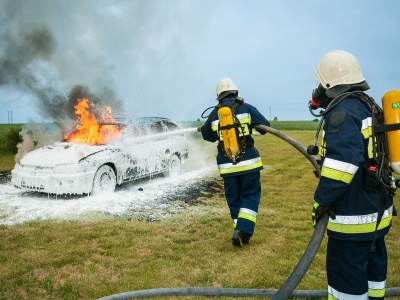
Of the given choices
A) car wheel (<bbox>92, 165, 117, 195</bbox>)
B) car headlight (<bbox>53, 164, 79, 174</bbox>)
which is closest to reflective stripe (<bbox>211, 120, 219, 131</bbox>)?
car headlight (<bbox>53, 164, 79, 174</bbox>)

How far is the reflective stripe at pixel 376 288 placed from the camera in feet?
10.3

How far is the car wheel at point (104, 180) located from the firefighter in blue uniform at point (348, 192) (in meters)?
5.72

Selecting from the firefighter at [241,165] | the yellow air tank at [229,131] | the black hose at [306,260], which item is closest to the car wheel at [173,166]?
the firefighter at [241,165]

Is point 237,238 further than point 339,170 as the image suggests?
Yes

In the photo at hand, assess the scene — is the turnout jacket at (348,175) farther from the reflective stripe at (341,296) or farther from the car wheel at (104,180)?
the car wheel at (104,180)

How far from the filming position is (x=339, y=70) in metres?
3.05

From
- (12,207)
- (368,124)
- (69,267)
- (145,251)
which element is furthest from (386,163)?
(12,207)

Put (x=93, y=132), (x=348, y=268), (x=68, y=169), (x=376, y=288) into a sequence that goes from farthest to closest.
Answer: (x=93, y=132)
(x=68, y=169)
(x=376, y=288)
(x=348, y=268)

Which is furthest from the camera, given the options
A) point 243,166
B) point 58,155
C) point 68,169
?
point 58,155

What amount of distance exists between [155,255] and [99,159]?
3.51 metres

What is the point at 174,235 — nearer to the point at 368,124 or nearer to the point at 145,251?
the point at 145,251

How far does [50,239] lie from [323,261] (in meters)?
3.78

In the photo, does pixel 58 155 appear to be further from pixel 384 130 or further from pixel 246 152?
pixel 384 130

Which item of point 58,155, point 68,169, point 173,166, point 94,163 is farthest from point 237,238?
point 173,166
